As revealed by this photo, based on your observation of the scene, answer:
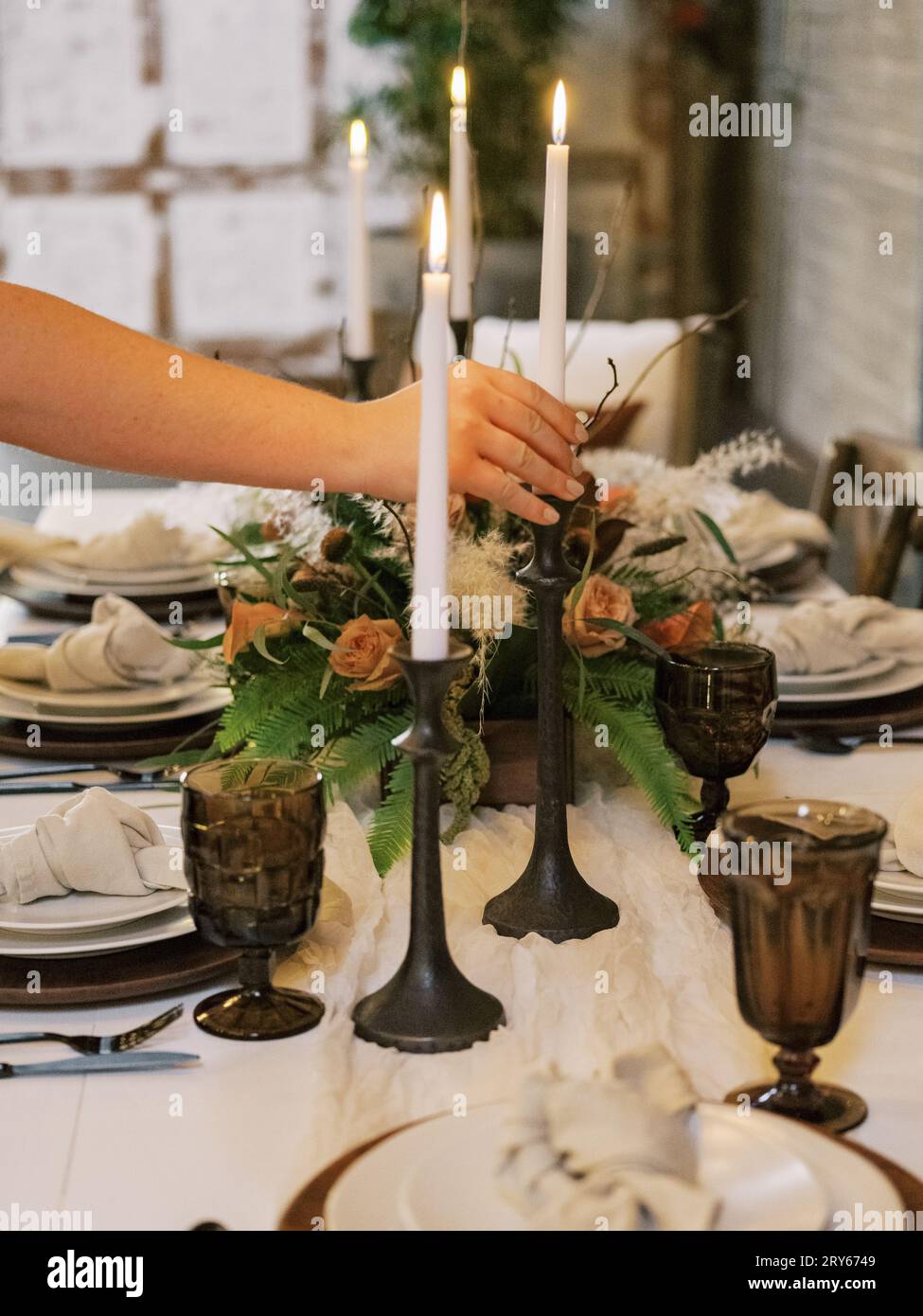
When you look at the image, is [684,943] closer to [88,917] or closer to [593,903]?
[593,903]

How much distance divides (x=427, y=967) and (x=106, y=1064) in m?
0.20

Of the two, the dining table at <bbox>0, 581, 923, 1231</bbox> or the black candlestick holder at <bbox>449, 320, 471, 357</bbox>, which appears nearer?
the dining table at <bbox>0, 581, 923, 1231</bbox>

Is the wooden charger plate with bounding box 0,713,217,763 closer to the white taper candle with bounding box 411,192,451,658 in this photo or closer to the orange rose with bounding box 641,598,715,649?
the orange rose with bounding box 641,598,715,649

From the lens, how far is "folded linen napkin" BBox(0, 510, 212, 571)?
220 cm

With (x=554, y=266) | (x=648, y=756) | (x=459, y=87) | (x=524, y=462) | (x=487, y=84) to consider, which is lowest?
(x=648, y=756)

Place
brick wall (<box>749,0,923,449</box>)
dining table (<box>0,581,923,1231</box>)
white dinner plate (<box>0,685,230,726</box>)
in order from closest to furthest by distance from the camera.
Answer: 1. dining table (<box>0,581,923,1231</box>)
2. white dinner plate (<box>0,685,230,726</box>)
3. brick wall (<box>749,0,923,449</box>)

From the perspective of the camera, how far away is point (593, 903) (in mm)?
1135

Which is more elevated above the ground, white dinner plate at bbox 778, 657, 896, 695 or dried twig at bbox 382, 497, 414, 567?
dried twig at bbox 382, 497, 414, 567

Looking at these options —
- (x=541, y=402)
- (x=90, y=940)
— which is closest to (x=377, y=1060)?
(x=90, y=940)

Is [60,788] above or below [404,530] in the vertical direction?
below

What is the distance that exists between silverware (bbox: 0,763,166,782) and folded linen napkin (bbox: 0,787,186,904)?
0.30 meters

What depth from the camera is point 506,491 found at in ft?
3.71

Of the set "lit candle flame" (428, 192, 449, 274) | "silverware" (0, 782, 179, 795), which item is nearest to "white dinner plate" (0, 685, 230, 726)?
"silverware" (0, 782, 179, 795)

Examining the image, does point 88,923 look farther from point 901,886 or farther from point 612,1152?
point 901,886
